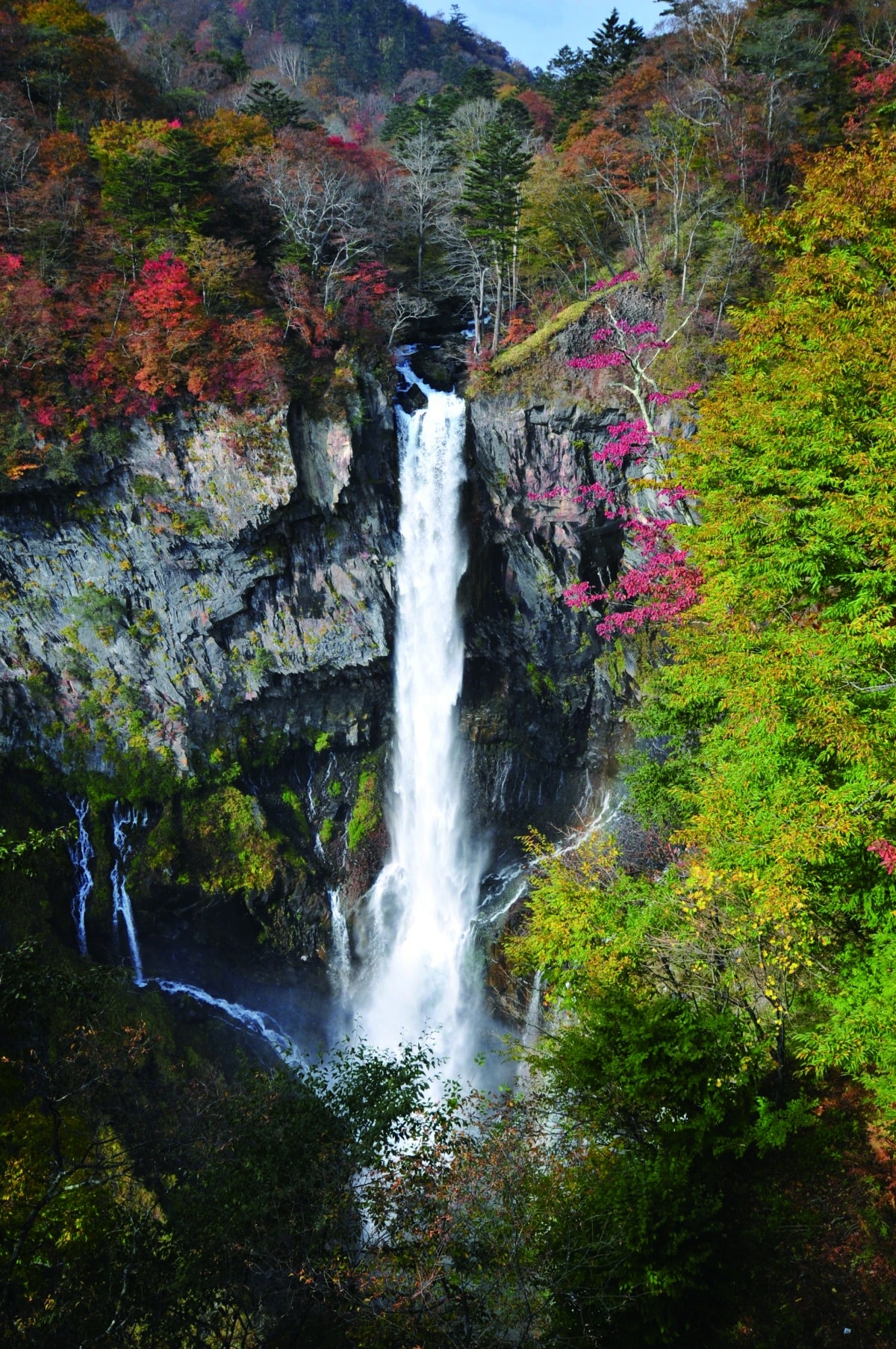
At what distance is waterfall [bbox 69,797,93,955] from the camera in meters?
19.8

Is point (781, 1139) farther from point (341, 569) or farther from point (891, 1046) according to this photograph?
point (341, 569)

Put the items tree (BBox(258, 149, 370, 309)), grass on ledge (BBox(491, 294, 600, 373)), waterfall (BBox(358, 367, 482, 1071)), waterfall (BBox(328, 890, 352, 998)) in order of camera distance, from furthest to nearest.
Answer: waterfall (BBox(328, 890, 352, 998))
tree (BBox(258, 149, 370, 309))
waterfall (BBox(358, 367, 482, 1071))
grass on ledge (BBox(491, 294, 600, 373))

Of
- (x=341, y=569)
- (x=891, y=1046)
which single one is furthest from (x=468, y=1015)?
(x=891, y=1046)

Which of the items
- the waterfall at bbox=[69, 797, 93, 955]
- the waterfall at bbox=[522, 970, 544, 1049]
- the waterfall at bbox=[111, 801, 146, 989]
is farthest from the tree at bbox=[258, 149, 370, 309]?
the waterfall at bbox=[522, 970, 544, 1049]

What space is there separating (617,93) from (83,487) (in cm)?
2187

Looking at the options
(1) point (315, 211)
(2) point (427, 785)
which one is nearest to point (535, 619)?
(2) point (427, 785)

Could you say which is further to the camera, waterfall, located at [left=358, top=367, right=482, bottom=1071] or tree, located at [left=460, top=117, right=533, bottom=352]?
tree, located at [left=460, top=117, right=533, bottom=352]

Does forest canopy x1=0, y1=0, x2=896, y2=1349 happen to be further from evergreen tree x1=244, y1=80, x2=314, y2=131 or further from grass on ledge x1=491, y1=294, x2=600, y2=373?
evergreen tree x1=244, y1=80, x2=314, y2=131

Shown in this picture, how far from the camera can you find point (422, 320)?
25.9m

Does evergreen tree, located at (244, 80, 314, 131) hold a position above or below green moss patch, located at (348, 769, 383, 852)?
above

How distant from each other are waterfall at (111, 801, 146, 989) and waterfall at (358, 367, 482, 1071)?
663 cm

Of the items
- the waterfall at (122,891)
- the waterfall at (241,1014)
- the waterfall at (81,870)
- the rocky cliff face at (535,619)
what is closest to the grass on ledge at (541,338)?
the rocky cliff face at (535,619)

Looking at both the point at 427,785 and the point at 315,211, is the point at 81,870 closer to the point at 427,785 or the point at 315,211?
the point at 427,785

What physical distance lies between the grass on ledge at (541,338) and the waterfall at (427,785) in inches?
70.8
